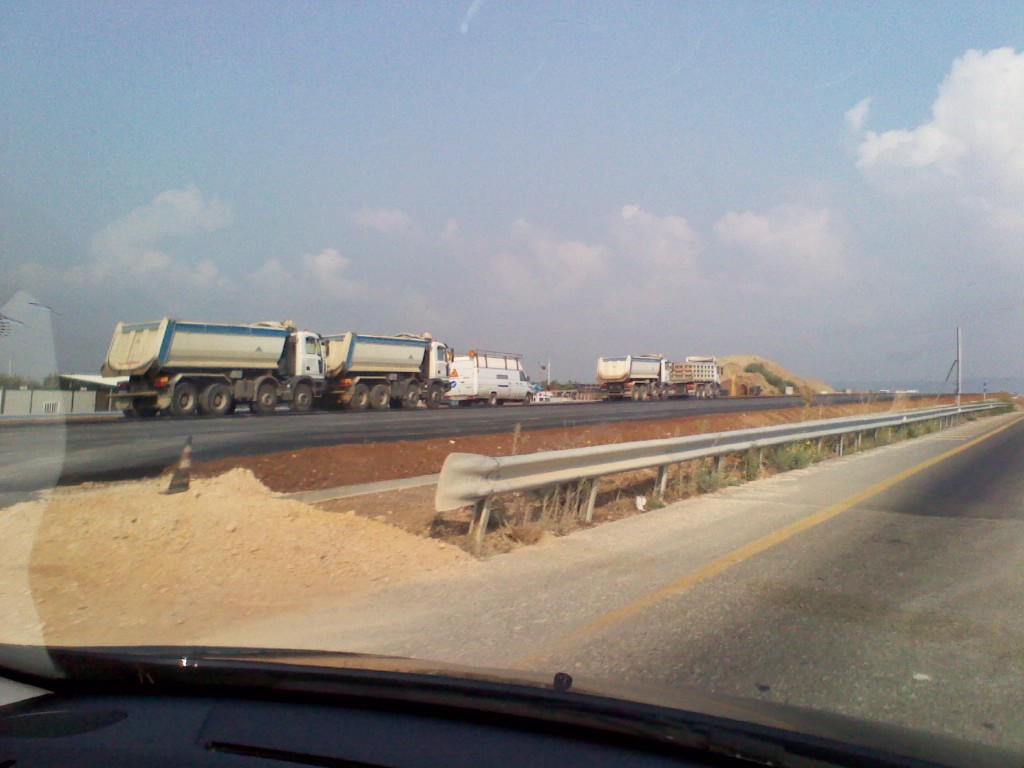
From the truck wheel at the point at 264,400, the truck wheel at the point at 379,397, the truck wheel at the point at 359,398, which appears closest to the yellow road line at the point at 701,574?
the truck wheel at the point at 264,400

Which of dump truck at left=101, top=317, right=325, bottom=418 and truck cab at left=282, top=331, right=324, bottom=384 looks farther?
truck cab at left=282, top=331, right=324, bottom=384

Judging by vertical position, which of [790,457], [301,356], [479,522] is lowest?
[479,522]

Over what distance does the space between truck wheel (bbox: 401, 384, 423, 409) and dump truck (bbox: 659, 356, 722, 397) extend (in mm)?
23806

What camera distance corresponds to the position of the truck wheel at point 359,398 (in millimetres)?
34625

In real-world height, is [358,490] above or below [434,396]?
below

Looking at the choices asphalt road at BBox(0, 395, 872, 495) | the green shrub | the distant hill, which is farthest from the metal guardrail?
the distant hill

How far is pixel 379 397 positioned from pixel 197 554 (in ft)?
92.7

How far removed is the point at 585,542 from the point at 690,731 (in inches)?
250

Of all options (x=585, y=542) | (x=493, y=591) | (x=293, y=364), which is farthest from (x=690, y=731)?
(x=293, y=364)

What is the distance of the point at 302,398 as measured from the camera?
3189cm

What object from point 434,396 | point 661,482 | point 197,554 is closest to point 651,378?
point 434,396

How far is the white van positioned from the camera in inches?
1699

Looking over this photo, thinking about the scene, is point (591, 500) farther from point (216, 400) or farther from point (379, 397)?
point (379, 397)

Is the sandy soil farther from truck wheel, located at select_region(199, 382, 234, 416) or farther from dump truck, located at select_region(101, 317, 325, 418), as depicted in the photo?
truck wheel, located at select_region(199, 382, 234, 416)
